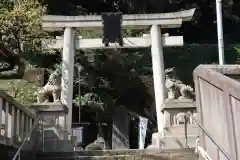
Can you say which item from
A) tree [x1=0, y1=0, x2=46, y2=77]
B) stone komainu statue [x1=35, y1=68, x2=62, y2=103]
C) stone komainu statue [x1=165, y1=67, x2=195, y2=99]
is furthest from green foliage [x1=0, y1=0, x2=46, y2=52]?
stone komainu statue [x1=165, y1=67, x2=195, y2=99]

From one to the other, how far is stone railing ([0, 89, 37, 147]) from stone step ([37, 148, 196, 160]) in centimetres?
69

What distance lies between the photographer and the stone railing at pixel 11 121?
19.4 ft

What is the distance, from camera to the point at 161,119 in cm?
1145

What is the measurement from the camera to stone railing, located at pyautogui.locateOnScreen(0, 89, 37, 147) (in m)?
5.91

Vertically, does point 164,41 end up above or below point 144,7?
below

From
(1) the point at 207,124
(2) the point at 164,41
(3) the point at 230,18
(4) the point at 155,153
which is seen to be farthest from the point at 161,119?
(3) the point at 230,18

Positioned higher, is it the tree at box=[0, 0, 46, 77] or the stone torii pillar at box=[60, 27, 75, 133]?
the tree at box=[0, 0, 46, 77]

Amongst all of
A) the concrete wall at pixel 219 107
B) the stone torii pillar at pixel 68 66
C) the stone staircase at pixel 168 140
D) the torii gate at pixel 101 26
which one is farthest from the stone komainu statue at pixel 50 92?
the concrete wall at pixel 219 107

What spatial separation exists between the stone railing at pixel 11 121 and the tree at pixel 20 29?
24.8 feet

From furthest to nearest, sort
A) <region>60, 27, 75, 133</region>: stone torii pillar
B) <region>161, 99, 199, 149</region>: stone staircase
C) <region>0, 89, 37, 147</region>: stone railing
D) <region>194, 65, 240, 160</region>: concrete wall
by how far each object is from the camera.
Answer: <region>60, 27, 75, 133</region>: stone torii pillar
<region>161, 99, 199, 149</region>: stone staircase
<region>0, 89, 37, 147</region>: stone railing
<region>194, 65, 240, 160</region>: concrete wall

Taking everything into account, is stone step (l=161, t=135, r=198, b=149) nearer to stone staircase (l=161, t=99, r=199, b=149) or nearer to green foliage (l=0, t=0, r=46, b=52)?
stone staircase (l=161, t=99, r=199, b=149)

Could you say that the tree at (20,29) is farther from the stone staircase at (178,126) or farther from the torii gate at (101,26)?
the stone staircase at (178,126)

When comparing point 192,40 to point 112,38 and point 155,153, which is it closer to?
point 112,38

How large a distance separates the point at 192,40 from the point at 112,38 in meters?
11.2
